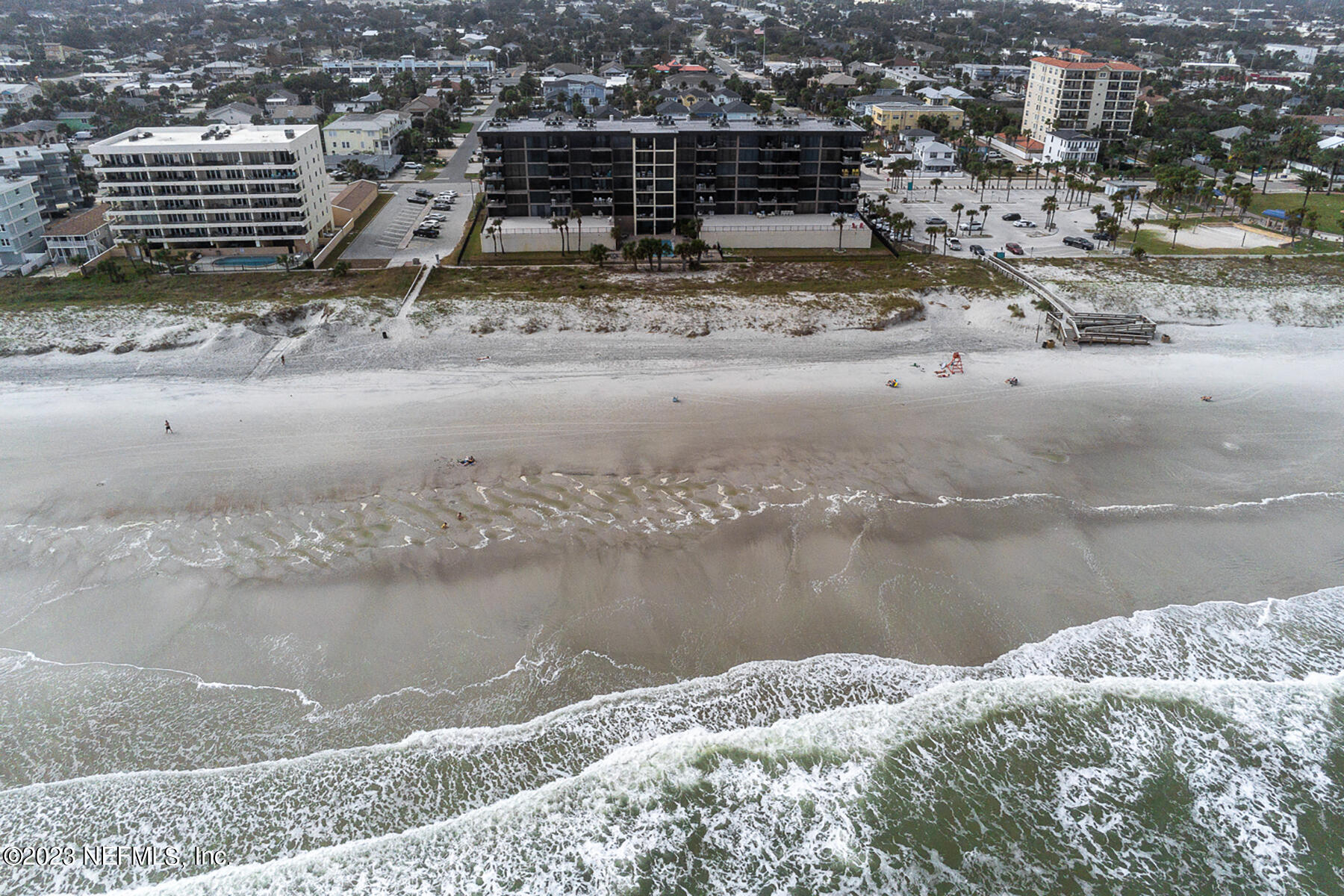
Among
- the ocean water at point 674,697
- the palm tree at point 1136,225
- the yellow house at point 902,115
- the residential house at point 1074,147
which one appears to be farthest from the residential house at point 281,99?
the palm tree at point 1136,225

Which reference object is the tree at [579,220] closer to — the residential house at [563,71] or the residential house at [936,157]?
the residential house at [936,157]

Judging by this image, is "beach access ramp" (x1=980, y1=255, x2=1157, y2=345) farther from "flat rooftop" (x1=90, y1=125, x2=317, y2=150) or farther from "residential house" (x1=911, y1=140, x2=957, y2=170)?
"flat rooftop" (x1=90, y1=125, x2=317, y2=150)

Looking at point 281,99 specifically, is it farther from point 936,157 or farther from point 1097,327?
point 1097,327

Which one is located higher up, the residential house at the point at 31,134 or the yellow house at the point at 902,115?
the yellow house at the point at 902,115

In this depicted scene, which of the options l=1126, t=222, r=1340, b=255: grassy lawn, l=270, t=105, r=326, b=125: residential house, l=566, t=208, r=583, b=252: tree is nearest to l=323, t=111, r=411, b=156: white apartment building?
l=270, t=105, r=326, b=125: residential house

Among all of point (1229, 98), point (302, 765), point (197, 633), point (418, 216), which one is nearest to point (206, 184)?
point (418, 216)
